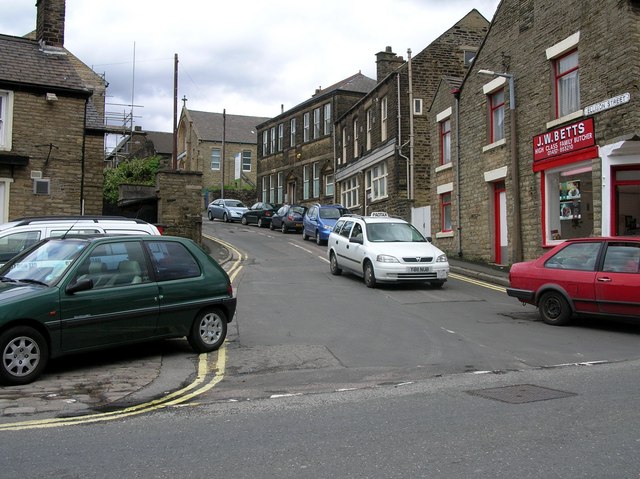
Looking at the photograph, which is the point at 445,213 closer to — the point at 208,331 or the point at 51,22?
the point at 51,22

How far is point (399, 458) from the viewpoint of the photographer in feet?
13.5

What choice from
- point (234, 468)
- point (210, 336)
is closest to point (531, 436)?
point (234, 468)

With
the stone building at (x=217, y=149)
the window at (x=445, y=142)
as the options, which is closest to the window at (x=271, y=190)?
the stone building at (x=217, y=149)

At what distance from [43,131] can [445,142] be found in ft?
47.8

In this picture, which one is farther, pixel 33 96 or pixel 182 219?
pixel 182 219

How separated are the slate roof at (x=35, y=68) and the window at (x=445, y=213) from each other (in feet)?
44.4

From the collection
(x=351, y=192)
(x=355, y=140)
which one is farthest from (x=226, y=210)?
(x=355, y=140)

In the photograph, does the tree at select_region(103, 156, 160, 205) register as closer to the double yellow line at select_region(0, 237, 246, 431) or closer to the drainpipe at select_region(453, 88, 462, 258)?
the drainpipe at select_region(453, 88, 462, 258)

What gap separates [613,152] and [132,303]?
38.2 ft

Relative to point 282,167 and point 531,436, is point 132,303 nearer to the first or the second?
point 531,436

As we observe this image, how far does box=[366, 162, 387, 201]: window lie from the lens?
98.0ft

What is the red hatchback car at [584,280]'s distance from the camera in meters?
9.09

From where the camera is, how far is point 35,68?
18.5 meters

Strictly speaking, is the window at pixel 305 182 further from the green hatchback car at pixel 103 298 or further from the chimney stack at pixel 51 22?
the green hatchback car at pixel 103 298
